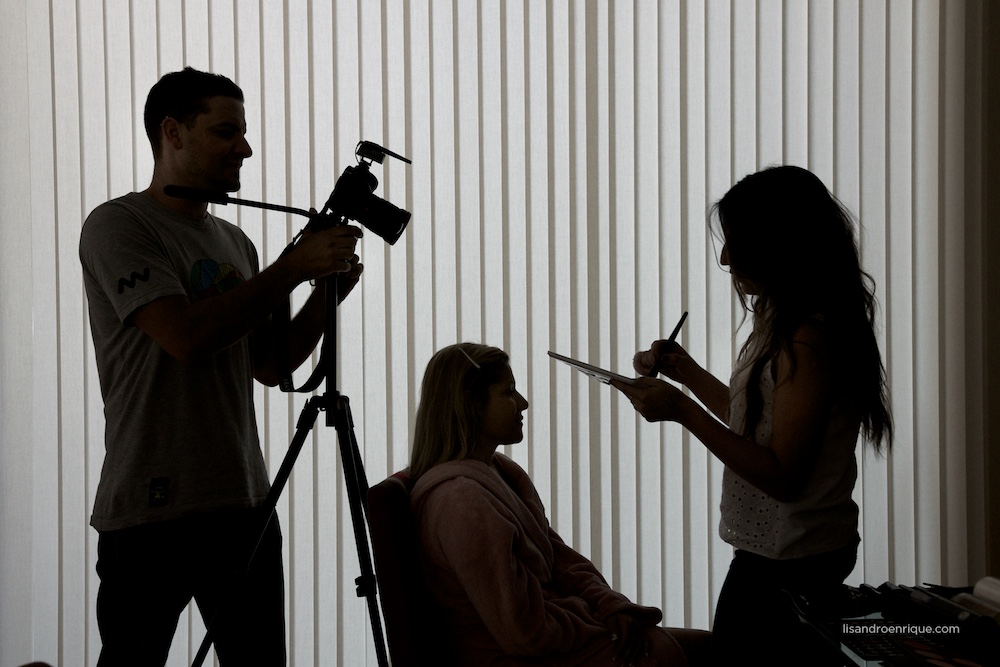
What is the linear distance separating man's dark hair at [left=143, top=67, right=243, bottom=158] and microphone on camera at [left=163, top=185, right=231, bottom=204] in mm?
173

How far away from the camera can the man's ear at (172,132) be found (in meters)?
1.74

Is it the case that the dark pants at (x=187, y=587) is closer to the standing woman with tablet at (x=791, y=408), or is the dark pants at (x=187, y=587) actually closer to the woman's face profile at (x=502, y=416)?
the woman's face profile at (x=502, y=416)

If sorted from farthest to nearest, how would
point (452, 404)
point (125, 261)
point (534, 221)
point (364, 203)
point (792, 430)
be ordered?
point (534, 221), point (452, 404), point (364, 203), point (125, 261), point (792, 430)

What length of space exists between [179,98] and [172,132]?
72mm

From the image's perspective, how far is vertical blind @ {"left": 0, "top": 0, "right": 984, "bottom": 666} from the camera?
266cm

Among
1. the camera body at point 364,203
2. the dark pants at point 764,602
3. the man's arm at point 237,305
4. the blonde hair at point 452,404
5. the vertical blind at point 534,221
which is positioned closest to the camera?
the dark pants at point 764,602

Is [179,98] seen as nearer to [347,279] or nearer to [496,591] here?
[347,279]

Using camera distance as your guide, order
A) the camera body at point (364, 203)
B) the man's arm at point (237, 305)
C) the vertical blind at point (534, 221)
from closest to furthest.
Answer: the man's arm at point (237, 305) < the camera body at point (364, 203) < the vertical blind at point (534, 221)

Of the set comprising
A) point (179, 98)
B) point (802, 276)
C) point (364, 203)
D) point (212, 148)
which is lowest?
point (802, 276)

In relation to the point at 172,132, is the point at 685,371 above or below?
below

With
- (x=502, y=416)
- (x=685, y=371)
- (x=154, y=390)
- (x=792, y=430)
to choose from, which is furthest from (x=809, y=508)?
(x=154, y=390)

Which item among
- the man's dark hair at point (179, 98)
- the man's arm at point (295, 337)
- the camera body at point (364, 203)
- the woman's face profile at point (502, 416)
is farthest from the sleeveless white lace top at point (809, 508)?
the man's dark hair at point (179, 98)

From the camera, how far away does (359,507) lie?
5.37 ft

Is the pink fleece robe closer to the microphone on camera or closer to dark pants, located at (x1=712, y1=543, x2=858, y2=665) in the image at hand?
dark pants, located at (x1=712, y1=543, x2=858, y2=665)
